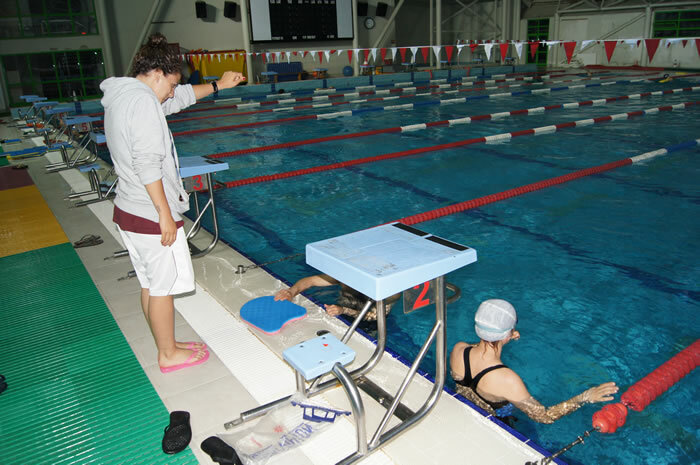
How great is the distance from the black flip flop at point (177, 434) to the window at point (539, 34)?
26888 millimetres

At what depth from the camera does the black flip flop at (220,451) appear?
184 centimetres

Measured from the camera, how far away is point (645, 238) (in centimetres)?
445

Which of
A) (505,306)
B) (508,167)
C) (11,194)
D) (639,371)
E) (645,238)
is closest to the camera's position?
(505,306)

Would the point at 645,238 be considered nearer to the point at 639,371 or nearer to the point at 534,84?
the point at 639,371

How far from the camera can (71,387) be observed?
94.3 inches

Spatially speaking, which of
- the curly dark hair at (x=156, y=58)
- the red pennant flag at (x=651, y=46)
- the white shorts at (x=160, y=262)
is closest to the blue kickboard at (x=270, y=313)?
the white shorts at (x=160, y=262)

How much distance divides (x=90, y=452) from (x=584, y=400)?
207 centimetres

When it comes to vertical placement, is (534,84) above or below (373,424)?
above

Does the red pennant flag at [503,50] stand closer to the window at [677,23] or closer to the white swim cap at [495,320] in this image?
the window at [677,23]

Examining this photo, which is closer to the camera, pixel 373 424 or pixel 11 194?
pixel 373 424

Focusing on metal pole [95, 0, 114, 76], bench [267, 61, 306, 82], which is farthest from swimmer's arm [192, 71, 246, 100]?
bench [267, 61, 306, 82]

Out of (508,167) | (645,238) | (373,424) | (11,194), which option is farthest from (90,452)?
(508,167)

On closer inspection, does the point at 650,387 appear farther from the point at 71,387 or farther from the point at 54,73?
the point at 54,73

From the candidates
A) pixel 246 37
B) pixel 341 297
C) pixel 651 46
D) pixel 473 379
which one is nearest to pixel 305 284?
pixel 341 297
